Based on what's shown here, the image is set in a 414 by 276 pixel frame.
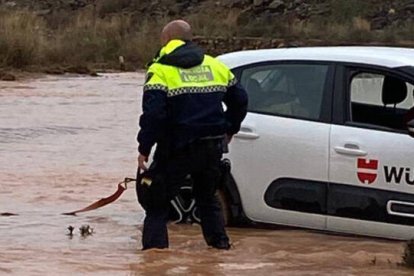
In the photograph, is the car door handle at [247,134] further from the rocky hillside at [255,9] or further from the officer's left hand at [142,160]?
the rocky hillside at [255,9]

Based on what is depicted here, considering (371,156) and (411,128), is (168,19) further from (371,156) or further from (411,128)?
(411,128)

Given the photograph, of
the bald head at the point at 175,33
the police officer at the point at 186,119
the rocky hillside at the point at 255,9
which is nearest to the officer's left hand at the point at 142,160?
the police officer at the point at 186,119

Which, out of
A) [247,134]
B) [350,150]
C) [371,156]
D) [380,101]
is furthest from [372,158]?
[247,134]

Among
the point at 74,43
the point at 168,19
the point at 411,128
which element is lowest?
the point at 74,43

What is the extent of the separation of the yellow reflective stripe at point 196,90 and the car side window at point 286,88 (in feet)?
3.80

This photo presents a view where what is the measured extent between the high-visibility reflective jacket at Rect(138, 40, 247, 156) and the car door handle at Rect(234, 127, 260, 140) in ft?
3.08

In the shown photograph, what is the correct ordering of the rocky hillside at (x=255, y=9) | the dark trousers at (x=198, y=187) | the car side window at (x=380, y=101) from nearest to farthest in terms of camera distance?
1. the dark trousers at (x=198, y=187)
2. the car side window at (x=380, y=101)
3. the rocky hillside at (x=255, y=9)

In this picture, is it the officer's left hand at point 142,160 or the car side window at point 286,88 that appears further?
the car side window at point 286,88

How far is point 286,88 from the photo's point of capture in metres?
9.91

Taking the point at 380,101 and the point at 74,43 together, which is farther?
the point at 74,43

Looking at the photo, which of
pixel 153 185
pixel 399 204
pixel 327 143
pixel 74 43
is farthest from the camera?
pixel 74 43

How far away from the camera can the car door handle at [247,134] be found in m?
9.73

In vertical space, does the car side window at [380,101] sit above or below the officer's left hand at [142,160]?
above

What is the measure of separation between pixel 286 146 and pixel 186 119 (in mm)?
1278
